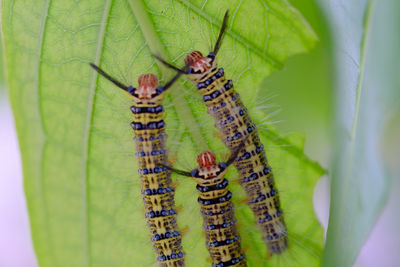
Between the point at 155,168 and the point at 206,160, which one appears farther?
the point at 155,168

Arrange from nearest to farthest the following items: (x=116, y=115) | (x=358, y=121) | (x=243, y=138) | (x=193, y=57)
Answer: (x=358, y=121) → (x=193, y=57) → (x=116, y=115) → (x=243, y=138)

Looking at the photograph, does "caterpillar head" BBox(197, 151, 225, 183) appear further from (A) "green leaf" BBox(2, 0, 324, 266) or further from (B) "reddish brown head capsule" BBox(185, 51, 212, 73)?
(B) "reddish brown head capsule" BBox(185, 51, 212, 73)

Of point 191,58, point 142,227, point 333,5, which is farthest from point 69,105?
point 333,5

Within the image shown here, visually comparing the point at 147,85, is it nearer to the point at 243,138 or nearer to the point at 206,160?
the point at 206,160

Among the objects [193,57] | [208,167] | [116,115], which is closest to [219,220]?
[208,167]

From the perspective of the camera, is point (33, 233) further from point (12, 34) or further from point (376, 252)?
point (376, 252)

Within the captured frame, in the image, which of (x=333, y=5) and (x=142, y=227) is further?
(x=142, y=227)

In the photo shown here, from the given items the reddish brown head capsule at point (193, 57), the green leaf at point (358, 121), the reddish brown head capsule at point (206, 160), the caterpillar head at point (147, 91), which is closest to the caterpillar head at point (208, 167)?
the reddish brown head capsule at point (206, 160)

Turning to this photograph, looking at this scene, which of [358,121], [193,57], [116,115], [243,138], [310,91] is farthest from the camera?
[310,91]
